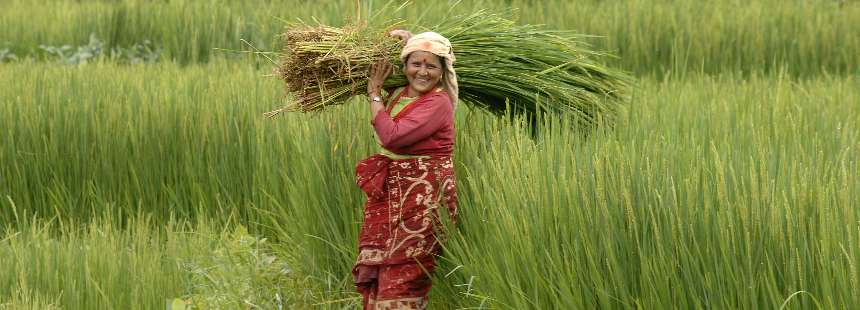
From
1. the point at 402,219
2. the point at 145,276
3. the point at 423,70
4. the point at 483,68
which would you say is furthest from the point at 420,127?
the point at 145,276

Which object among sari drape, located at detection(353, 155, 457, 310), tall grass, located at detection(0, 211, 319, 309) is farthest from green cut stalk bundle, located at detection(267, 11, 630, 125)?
tall grass, located at detection(0, 211, 319, 309)

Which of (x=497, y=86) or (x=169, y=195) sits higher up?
(x=497, y=86)

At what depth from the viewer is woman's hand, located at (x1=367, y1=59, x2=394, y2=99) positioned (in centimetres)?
294

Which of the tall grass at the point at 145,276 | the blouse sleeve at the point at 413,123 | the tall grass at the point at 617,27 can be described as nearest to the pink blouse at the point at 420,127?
the blouse sleeve at the point at 413,123

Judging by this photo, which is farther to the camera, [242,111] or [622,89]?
[242,111]

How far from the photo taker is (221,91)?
Answer: 194 inches

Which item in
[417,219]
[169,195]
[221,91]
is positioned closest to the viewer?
[417,219]

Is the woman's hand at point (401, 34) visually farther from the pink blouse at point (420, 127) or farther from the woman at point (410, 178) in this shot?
the pink blouse at point (420, 127)

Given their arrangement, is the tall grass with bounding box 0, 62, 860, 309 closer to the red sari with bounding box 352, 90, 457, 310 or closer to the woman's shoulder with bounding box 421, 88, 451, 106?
the red sari with bounding box 352, 90, 457, 310

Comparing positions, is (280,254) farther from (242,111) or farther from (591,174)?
(591,174)

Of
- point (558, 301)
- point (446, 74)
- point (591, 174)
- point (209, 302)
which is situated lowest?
point (209, 302)

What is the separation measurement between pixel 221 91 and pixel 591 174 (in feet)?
8.68

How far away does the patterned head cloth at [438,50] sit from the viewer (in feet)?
9.20

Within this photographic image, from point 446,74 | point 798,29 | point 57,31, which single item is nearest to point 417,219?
point 446,74
